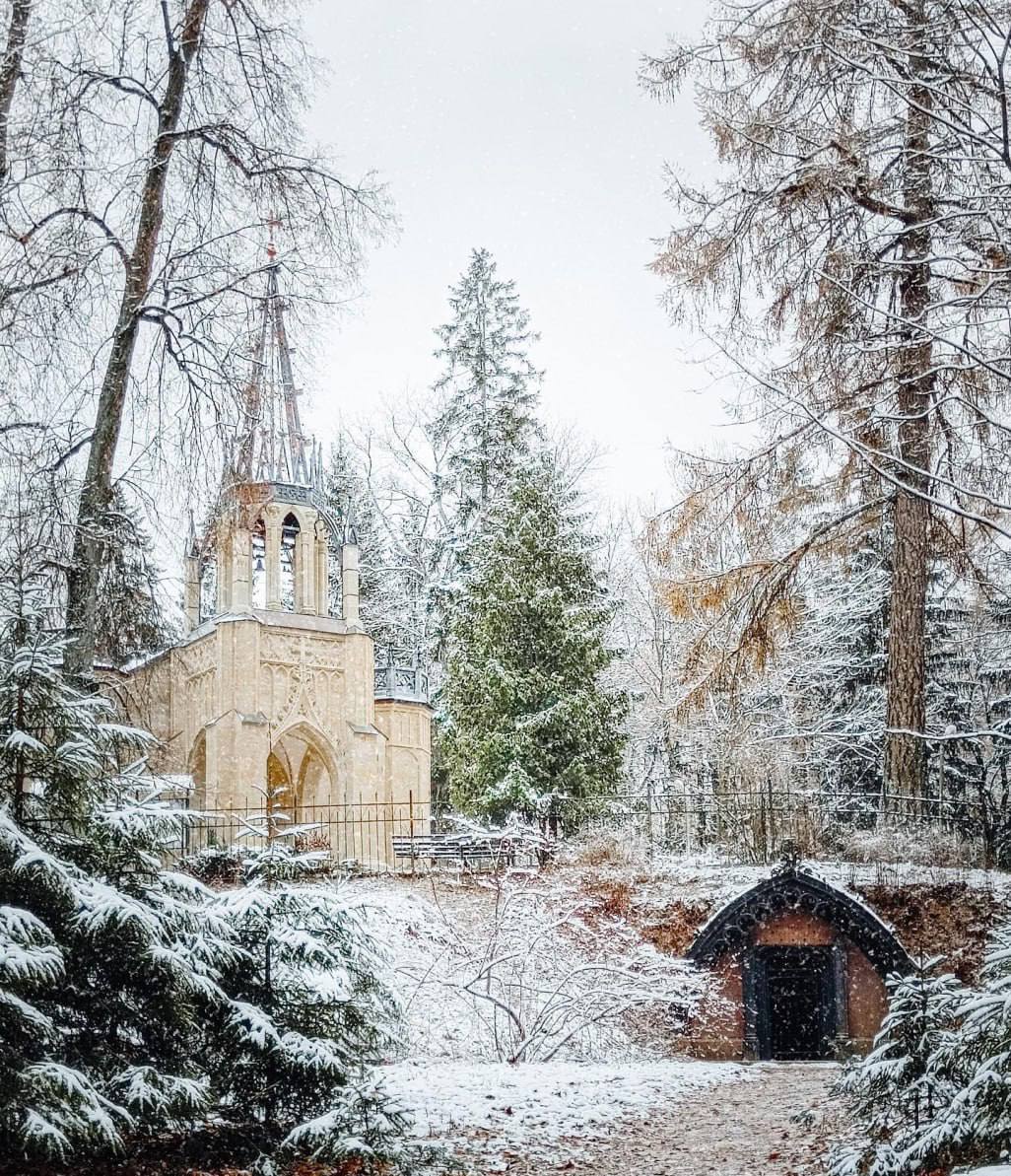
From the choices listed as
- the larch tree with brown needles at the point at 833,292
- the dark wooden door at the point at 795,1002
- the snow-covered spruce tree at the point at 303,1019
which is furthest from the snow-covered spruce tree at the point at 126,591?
the dark wooden door at the point at 795,1002

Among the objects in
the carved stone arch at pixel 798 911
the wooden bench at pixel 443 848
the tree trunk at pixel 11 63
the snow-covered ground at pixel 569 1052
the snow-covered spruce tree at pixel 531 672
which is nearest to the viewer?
the snow-covered ground at pixel 569 1052

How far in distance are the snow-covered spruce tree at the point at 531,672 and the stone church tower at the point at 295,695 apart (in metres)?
1.71

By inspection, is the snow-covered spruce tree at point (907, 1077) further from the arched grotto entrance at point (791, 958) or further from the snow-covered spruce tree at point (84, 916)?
the arched grotto entrance at point (791, 958)

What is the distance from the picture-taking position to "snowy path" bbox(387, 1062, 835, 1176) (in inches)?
322

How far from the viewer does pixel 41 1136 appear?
5.70 metres

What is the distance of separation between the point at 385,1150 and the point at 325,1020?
0.92 m

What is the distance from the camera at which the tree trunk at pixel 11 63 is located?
924 centimetres

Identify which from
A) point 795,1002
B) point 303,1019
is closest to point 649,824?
point 795,1002

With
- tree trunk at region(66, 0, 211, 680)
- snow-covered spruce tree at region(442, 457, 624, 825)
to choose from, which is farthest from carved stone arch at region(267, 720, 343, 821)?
tree trunk at region(66, 0, 211, 680)

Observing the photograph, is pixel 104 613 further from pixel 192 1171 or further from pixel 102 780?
pixel 192 1171

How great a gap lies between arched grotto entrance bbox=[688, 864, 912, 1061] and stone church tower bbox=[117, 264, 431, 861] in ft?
27.3

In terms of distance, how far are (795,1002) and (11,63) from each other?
12.7 m

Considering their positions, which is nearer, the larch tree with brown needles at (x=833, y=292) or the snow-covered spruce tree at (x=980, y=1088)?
the snow-covered spruce tree at (x=980, y=1088)

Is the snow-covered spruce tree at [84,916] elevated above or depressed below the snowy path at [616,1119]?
above
